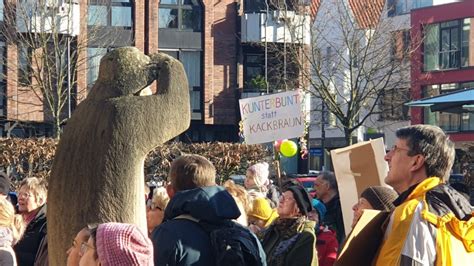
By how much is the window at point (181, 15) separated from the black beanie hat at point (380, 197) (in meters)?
32.8

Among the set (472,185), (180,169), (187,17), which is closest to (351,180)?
(180,169)

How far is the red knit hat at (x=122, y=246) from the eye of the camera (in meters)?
3.38

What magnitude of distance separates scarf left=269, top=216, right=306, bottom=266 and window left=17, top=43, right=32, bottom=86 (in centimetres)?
2669

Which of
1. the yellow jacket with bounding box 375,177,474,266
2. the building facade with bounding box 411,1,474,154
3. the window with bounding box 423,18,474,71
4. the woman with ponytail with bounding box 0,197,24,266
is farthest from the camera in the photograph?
the window with bounding box 423,18,474,71

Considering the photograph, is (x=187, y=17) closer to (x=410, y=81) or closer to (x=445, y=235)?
(x=410, y=81)

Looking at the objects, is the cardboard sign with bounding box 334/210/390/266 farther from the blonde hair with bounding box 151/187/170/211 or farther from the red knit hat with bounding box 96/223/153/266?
the blonde hair with bounding box 151/187/170/211

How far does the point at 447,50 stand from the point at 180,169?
4069cm

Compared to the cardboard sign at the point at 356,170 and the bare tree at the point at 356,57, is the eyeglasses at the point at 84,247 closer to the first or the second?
the cardboard sign at the point at 356,170

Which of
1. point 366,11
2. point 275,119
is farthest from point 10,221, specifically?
point 366,11

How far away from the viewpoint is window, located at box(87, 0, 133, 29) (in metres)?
34.6

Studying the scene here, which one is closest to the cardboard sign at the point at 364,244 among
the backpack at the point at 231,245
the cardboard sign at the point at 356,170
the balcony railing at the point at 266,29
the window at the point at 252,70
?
the backpack at the point at 231,245

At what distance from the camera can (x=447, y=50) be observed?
44.4 metres

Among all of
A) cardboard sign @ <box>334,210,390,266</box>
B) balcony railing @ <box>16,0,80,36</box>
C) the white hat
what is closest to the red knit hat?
cardboard sign @ <box>334,210,390,266</box>

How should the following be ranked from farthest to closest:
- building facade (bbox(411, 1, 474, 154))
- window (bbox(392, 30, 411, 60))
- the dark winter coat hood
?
building facade (bbox(411, 1, 474, 154))
window (bbox(392, 30, 411, 60))
the dark winter coat hood
